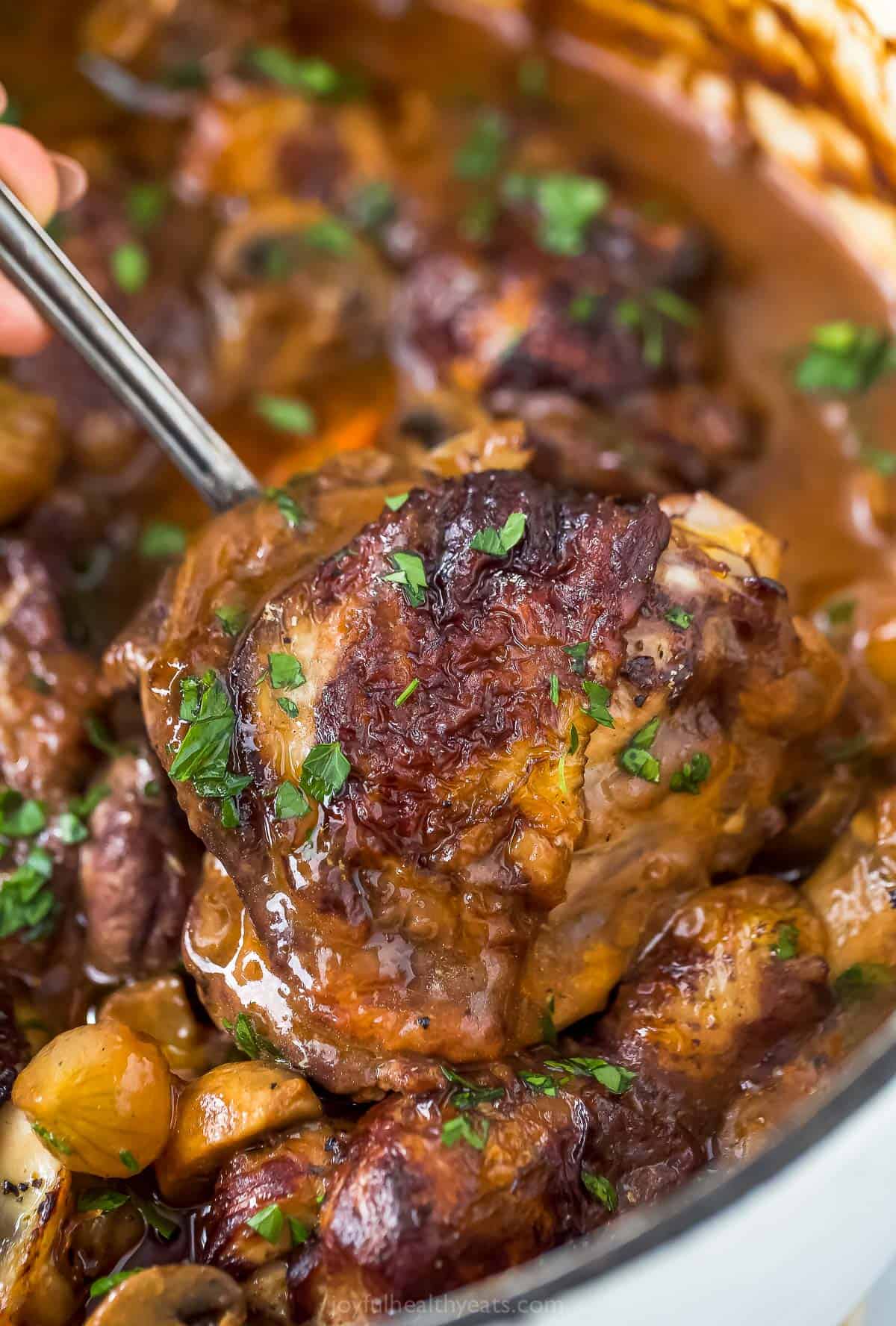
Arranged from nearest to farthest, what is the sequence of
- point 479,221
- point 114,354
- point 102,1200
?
point 102,1200 → point 114,354 → point 479,221

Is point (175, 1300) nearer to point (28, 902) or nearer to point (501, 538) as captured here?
point (28, 902)

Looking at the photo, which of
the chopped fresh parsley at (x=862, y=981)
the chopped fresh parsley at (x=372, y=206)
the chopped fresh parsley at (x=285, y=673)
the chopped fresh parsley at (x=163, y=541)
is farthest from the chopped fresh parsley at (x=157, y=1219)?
the chopped fresh parsley at (x=372, y=206)

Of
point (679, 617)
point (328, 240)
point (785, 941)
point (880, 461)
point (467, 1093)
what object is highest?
point (328, 240)

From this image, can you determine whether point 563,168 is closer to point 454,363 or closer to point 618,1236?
point 454,363

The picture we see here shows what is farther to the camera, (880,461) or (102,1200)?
(880,461)

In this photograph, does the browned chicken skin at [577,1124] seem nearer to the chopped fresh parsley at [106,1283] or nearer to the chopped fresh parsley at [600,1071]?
the chopped fresh parsley at [600,1071]

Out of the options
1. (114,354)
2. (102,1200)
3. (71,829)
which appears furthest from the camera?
(71,829)

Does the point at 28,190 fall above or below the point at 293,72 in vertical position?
above

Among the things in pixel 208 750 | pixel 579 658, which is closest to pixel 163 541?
pixel 208 750
